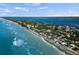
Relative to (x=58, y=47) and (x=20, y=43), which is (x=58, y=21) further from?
(x=20, y=43)

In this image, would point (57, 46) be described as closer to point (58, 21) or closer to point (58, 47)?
point (58, 47)

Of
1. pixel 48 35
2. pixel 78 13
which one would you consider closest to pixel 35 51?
pixel 48 35

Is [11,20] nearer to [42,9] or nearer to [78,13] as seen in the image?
[42,9]

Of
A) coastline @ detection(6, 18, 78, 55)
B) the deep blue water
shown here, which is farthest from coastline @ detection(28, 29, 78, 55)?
the deep blue water

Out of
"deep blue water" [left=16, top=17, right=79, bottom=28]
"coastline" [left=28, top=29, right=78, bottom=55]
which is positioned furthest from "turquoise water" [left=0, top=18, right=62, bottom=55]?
"deep blue water" [left=16, top=17, right=79, bottom=28]

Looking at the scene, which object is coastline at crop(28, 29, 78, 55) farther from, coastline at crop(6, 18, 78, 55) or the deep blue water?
the deep blue water

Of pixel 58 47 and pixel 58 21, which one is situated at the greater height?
pixel 58 21

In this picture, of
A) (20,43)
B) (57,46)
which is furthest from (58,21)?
(20,43)

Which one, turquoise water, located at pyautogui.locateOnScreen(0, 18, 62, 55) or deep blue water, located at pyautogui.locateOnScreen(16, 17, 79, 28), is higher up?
deep blue water, located at pyautogui.locateOnScreen(16, 17, 79, 28)

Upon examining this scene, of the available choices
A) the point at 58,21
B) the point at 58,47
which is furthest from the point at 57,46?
the point at 58,21
